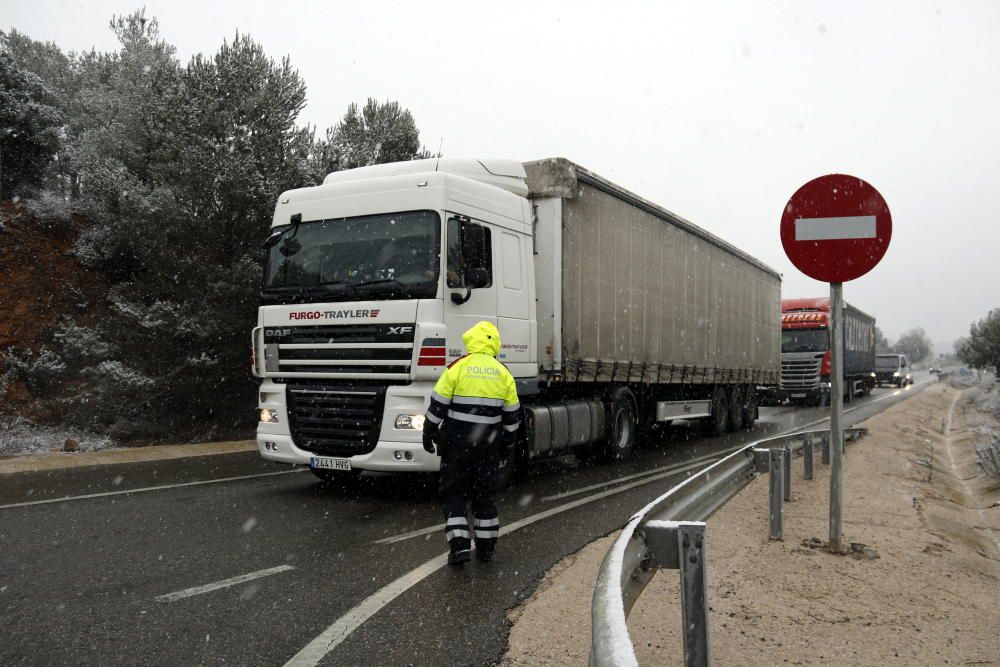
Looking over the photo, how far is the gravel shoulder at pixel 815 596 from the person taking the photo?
4.20m

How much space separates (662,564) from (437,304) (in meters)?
4.35

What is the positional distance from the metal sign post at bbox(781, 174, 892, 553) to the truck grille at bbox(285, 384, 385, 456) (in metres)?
3.84

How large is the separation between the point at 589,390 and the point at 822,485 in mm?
3159

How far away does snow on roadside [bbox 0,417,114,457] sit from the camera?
42.7ft

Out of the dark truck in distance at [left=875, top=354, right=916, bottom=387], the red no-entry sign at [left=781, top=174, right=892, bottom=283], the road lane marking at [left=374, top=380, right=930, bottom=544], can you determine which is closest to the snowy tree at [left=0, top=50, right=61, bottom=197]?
the road lane marking at [left=374, top=380, right=930, bottom=544]

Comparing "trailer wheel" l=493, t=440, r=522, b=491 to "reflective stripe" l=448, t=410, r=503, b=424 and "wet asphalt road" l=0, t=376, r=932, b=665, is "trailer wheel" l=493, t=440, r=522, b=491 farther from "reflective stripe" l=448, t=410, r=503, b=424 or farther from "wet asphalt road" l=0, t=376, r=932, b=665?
"reflective stripe" l=448, t=410, r=503, b=424

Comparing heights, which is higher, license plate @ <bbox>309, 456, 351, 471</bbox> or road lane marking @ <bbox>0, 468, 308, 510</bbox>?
license plate @ <bbox>309, 456, 351, 471</bbox>

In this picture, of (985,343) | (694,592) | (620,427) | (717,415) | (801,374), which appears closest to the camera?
(694,592)

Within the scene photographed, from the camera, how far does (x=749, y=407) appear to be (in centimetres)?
1883

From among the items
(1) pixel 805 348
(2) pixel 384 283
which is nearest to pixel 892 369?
(1) pixel 805 348

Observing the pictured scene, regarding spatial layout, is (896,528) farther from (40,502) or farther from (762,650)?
(40,502)

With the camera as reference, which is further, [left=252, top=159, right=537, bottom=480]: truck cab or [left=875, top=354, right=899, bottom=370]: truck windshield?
[left=875, top=354, right=899, bottom=370]: truck windshield

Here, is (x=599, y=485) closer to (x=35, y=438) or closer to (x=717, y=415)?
(x=717, y=415)

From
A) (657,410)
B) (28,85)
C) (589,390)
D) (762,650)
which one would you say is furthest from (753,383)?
(28,85)
